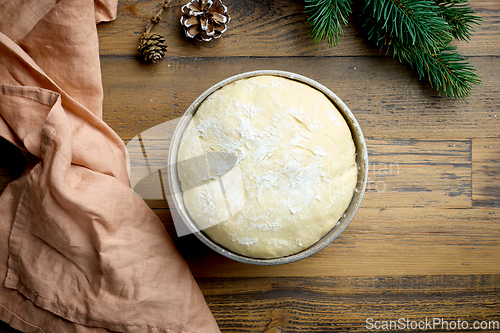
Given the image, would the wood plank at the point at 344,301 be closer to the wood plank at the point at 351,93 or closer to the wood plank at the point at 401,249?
the wood plank at the point at 401,249

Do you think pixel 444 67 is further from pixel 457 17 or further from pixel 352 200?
pixel 352 200

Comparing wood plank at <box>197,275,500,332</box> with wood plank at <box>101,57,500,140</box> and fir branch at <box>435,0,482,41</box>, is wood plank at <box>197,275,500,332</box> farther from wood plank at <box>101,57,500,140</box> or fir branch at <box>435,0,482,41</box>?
fir branch at <box>435,0,482,41</box>

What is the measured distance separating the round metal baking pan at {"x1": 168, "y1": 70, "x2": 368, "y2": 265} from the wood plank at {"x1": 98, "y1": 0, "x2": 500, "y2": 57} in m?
0.18

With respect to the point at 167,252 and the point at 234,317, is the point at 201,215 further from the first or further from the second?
the point at 234,317

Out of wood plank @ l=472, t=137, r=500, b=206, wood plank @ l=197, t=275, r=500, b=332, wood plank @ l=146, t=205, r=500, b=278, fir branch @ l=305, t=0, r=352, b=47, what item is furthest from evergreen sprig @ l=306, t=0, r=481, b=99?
wood plank @ l=197, t=275, r=500, b=332

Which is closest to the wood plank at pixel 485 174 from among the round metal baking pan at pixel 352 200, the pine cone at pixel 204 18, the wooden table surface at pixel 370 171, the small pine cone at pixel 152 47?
the wooden table surface at pixel 370 171

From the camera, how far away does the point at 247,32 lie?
77 cm

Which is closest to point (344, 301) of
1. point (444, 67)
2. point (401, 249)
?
point (401, 249)

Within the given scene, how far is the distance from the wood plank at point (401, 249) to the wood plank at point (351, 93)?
213mm

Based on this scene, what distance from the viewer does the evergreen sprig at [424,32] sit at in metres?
0.65

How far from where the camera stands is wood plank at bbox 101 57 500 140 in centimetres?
77

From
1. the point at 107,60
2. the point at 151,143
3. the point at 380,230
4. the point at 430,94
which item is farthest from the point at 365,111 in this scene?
the point at 107,60

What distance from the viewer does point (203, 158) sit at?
0.59m

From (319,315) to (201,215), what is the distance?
446 mm
